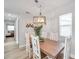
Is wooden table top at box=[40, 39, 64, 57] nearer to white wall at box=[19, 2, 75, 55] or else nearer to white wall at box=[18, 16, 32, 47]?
white wall at box=[19, 2, 75, 55]

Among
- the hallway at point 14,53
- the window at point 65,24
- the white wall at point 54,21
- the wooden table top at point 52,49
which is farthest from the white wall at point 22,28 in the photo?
the wooden table top at point 52,49

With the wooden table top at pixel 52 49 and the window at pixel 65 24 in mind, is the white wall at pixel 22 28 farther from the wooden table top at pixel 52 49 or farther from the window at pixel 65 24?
the wooden table top at pixel 52 49

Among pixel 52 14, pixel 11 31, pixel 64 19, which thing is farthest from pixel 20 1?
pixel 11 31

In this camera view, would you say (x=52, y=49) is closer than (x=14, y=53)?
Yes

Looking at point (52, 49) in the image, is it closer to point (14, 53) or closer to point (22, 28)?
point (14, 53)

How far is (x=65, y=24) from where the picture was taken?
382 cm

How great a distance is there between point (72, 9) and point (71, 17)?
30cm

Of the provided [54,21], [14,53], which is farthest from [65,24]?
[14,53]

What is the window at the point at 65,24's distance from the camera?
11.5 feet

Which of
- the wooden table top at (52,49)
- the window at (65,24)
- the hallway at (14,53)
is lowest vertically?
the hallway at (14,53)

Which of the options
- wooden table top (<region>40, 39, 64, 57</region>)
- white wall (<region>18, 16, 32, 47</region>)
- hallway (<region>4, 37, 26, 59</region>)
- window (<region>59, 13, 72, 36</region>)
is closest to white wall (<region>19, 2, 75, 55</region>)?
white wall (<region>18, 16, 32, 47</region>)

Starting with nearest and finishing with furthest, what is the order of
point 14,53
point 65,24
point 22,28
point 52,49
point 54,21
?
point 52,49 → point 65,24 → point 14,53 → point 54,21 → point 22,28

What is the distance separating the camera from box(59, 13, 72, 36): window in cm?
350

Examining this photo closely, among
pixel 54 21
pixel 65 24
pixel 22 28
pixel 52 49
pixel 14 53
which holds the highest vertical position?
pixel 54 21
